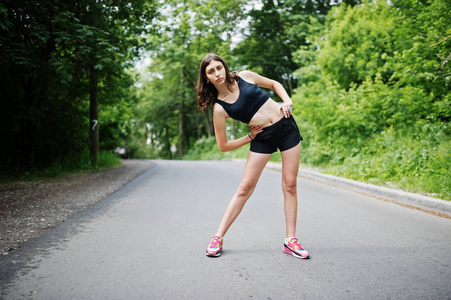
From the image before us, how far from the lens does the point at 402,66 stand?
810 centimetres

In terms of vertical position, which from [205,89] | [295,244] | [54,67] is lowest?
[295,244]

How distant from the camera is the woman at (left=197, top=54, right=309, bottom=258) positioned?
3.12m

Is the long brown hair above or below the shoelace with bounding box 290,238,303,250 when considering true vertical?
above

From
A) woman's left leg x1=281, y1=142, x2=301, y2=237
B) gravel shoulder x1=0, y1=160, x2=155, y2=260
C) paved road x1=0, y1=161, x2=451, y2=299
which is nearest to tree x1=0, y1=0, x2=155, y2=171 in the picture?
gravel shoulder x1=0, y1=160, x2=155, y2=260

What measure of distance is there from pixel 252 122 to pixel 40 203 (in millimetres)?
4268

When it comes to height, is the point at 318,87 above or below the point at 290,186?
above

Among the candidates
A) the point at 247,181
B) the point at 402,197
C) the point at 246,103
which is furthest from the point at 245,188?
the point at 402,197

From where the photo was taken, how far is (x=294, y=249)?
3.21 meters

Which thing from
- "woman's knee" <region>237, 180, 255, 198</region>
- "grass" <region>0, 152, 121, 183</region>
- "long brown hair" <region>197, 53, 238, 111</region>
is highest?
"long brown hair" <region>197, 53, 238, 111</region>

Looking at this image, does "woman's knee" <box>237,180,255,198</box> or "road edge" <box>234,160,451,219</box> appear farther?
"road edge" <box>234,160,451,219</box>

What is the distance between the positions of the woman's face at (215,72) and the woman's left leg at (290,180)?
3.08 ft

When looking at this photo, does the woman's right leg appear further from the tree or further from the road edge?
the tree

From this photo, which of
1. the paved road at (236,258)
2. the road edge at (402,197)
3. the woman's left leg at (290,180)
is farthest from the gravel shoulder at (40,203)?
the road edge at (402,197)

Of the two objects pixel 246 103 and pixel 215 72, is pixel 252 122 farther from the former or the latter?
pixel 215 72
